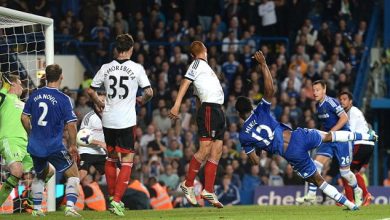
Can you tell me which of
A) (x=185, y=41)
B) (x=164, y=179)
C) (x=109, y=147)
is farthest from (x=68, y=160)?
(x=185, y=41)

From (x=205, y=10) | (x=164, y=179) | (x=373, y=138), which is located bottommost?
(x=164, y=179)

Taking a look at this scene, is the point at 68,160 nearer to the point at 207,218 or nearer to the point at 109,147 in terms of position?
the point at 109,147

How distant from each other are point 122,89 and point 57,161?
1.23 meters

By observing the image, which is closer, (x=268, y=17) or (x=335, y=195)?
(x=335, y=195)

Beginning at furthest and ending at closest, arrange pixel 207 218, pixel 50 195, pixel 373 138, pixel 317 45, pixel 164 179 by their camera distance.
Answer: pixel 317 45, pixel 164 179, pixel 50 195, pixel 373 138, pixel 207 218

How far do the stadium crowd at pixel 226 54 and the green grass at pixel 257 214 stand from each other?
6.76 m

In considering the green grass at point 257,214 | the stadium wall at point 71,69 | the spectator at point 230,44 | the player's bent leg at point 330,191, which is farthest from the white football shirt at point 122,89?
the spectator at point 230,44

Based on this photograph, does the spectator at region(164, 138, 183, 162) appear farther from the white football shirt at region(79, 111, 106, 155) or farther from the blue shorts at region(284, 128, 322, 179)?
the blue shorts at region(284, 128, 322, 179)

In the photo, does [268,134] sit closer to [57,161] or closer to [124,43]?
[124,43]

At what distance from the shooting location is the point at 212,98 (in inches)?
671

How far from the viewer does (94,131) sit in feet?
63.7

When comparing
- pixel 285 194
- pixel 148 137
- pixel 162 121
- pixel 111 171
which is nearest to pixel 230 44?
pixel 162 121

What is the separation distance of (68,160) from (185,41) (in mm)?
12847

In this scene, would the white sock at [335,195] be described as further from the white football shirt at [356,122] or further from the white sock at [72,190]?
the white football shirt at [356,122]
